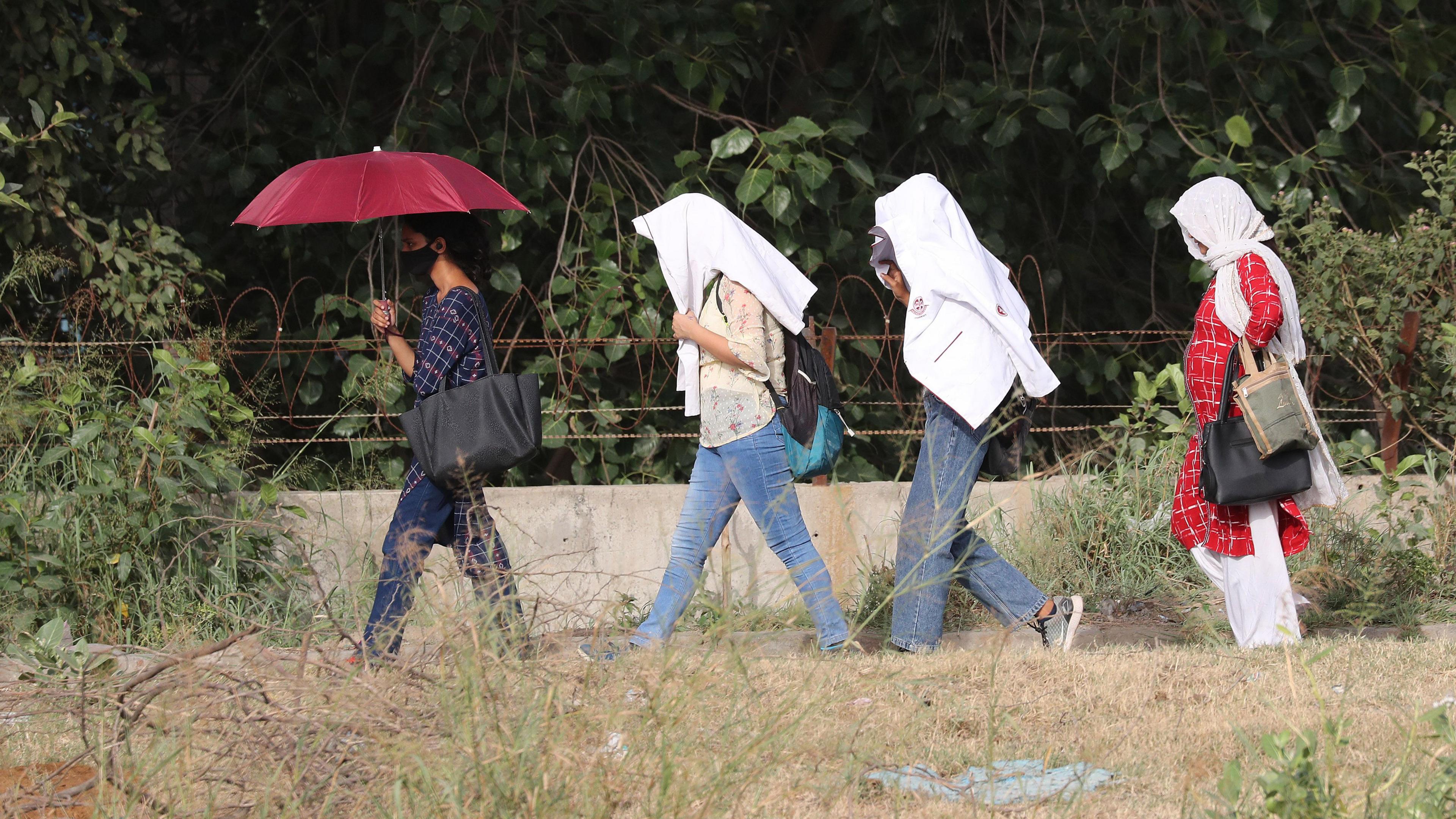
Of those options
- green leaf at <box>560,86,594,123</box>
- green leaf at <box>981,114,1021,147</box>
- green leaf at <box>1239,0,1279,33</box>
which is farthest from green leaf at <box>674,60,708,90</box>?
green leaf at <box>1239,0,1279,33</box>

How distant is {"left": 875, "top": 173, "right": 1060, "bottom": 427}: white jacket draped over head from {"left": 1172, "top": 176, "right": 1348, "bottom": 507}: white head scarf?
0.68 meters

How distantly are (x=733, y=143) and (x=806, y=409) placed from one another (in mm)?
2676

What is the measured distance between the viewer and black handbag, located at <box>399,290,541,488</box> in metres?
4.57

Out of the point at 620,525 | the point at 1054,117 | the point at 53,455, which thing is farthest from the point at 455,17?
the point at 1054,117

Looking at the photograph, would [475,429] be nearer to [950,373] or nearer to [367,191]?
[367,191]

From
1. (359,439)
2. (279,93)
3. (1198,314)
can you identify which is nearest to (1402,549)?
(1198,314)

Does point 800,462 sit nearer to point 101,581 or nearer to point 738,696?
point 738,696

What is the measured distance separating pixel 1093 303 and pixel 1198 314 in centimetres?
441

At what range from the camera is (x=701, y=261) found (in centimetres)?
494

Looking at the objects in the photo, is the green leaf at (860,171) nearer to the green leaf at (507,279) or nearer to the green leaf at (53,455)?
the green leaf at (507,279)

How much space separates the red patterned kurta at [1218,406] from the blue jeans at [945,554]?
2.01ft

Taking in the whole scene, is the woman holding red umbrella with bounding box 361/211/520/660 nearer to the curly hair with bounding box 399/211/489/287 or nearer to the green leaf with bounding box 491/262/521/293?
the curly hair with bounding box 399/211/489/287

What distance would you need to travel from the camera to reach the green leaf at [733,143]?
714 cm

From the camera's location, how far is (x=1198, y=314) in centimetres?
494
